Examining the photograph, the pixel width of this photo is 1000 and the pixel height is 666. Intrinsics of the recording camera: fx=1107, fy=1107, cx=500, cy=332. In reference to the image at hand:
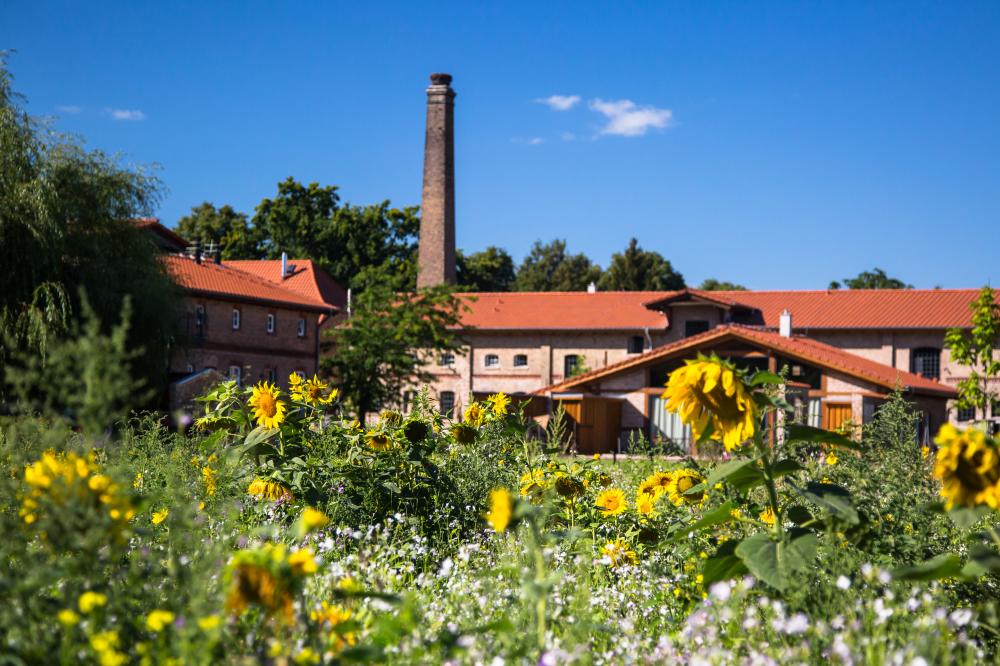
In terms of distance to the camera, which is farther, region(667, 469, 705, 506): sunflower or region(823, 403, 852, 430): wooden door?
region(823, 403, 852, 430): wooden door

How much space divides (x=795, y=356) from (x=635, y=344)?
1504 cm

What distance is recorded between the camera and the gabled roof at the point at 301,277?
177 feet

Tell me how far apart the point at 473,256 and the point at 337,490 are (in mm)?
64984

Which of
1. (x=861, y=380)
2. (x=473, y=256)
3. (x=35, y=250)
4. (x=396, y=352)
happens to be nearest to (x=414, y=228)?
(x=473, y=256)

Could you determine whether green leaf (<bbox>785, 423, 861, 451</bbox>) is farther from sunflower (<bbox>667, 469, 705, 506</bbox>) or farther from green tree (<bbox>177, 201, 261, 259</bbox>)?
green tree (<bbox>177, 201, 261, 259</bbox>)

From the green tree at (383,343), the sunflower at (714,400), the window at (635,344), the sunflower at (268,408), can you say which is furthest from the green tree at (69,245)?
the window at (635,344)

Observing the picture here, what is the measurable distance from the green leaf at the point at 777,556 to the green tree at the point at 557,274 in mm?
72114

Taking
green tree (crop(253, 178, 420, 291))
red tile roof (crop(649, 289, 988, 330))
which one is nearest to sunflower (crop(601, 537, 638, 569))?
red tile roof (crop(649, 289, 988, 330))

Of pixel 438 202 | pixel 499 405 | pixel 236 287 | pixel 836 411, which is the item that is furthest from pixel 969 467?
pixel 438 202

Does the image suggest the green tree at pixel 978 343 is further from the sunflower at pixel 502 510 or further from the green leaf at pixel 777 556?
the sunflower at pixel 502 510

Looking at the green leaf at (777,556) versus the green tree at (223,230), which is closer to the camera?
the green leaf at (777,556)

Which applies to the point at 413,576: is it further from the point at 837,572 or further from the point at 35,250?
the point at 35,250

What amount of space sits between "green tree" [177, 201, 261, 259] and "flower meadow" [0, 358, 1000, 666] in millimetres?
58232

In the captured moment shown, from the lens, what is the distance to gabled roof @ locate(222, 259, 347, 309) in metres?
54.1
